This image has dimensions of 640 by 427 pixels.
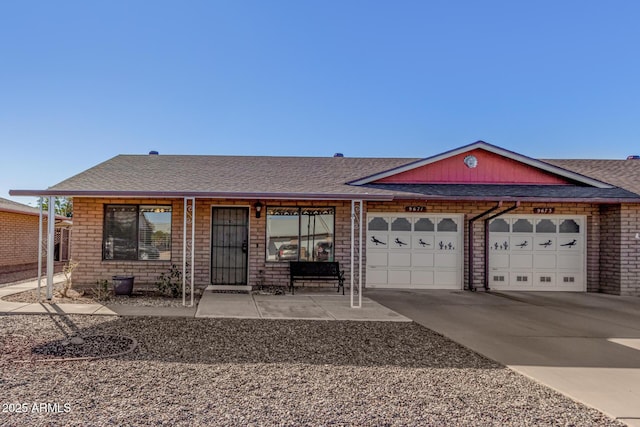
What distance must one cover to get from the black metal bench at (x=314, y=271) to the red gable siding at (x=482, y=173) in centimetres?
368

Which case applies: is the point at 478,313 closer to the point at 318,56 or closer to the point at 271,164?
the point at 271,164

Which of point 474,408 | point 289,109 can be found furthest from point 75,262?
point 474,408

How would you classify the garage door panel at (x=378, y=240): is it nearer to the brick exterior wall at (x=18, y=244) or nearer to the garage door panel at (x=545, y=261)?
the garage door panel at (x=545, y=261)

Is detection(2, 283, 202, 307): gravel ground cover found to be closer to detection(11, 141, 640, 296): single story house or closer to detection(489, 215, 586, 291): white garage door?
detection(11, 141, 640, 296): single story house

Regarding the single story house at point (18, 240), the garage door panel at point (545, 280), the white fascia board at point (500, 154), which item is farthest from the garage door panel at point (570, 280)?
the single story house at point (18, 240)

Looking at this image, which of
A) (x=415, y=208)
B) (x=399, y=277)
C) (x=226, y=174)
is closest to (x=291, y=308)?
(x=399, y=277)

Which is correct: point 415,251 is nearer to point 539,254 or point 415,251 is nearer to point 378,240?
point 378,240

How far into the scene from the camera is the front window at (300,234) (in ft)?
36.9

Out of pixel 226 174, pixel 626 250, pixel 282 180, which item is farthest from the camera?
pixel 226 174

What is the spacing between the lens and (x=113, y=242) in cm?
1090

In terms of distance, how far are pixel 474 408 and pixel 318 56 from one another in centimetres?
1217

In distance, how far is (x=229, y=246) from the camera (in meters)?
11.3

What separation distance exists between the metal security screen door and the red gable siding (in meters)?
4.98

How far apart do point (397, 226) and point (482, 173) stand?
3.14 m
